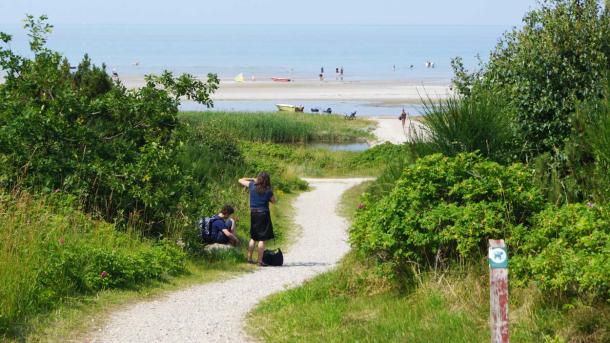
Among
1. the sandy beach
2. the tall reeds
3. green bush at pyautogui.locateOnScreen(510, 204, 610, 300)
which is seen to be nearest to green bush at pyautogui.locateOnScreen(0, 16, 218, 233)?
the tall reeds

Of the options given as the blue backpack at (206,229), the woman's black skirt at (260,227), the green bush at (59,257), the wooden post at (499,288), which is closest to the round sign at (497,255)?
the wooden post at (499,288)

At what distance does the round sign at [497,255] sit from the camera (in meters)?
6.68

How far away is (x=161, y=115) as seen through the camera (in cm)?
1673

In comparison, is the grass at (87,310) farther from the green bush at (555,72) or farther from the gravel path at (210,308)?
the green bush at (555,72)

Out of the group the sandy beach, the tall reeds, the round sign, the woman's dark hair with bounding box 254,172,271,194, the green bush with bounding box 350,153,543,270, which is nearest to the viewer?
the round sign

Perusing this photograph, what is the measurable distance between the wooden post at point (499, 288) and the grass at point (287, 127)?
40.2 meters

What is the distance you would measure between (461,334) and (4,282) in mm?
4494

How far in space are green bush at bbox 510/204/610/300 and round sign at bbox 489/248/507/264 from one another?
1778mm

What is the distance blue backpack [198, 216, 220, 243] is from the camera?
56.7ft

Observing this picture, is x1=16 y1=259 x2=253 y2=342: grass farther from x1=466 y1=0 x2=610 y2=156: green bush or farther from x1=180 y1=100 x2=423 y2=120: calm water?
x1=180 y1=100 x2=423 y2=120: calm water

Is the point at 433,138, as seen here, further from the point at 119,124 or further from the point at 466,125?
the point at 119,124

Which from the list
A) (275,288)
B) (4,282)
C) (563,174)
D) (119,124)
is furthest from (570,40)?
(4,282)

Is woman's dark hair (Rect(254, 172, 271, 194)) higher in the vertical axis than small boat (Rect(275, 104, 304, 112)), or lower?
higher

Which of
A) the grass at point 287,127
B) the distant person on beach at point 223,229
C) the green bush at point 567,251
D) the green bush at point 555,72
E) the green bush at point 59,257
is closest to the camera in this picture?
the green bush at point 567,251
